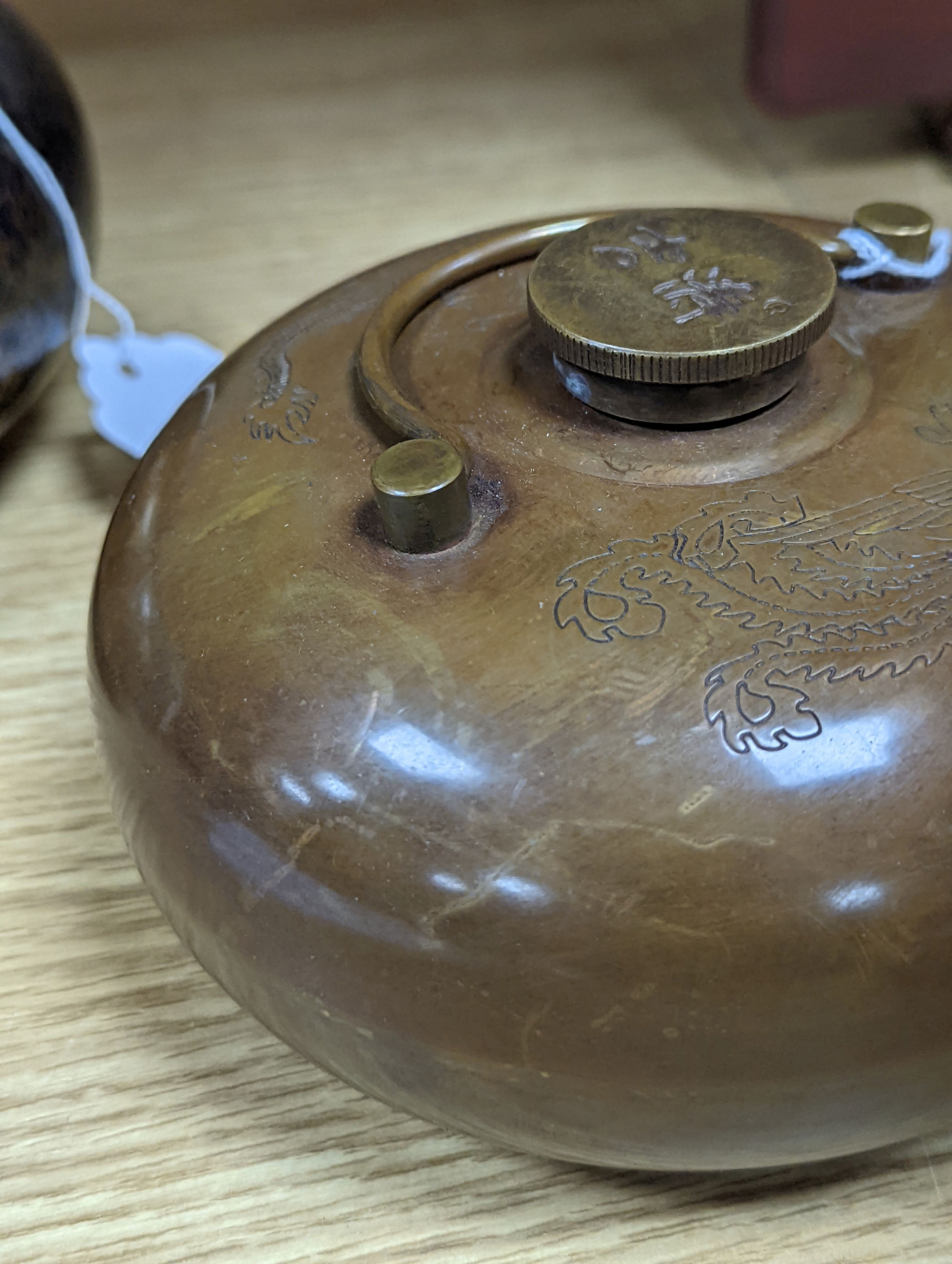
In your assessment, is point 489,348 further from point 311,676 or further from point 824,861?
point 824,861

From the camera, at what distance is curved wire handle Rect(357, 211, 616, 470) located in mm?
755

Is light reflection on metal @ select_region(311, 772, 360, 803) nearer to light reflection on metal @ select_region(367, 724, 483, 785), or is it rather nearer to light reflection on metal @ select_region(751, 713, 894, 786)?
light reflection on metal @ select_region(367, 724, 483, 785)

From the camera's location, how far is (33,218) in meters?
1.21

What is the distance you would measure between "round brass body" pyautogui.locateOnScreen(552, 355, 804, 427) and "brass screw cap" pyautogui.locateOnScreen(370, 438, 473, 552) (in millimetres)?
113

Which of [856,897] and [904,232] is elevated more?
[904,232]

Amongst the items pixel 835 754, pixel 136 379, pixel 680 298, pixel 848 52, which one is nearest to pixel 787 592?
pixel 835 754

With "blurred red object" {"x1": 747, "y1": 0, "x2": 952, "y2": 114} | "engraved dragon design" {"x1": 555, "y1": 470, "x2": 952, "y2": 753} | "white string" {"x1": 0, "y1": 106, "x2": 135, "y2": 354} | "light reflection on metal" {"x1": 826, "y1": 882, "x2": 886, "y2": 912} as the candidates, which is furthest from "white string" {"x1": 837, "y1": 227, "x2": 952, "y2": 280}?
"blurred red object" {"x1": 747, "y1": 0, "x2": 952, "y2": 114}

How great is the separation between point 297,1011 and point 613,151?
5.41 ft

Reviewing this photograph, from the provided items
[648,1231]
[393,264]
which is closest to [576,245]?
[393,264]

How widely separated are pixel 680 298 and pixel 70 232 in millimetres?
786

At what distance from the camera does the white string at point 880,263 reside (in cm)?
89

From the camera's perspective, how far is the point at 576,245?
80 cm

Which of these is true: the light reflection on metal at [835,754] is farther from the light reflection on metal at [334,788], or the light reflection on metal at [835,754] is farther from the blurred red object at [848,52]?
the blurred red object at [848,52]

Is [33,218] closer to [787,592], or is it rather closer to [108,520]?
[108,520]
